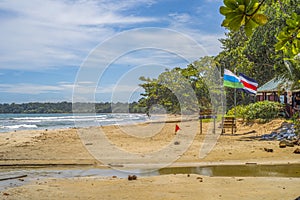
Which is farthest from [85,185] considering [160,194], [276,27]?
[276,27]

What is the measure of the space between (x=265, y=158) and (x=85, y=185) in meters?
6.48

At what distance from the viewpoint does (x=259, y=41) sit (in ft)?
73.3

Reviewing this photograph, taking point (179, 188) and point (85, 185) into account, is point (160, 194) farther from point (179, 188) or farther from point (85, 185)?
point (85, 185)

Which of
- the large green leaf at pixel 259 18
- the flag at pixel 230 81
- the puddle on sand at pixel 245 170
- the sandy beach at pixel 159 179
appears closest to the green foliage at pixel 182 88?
the flag at pixel 230 81

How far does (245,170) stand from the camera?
1019 centimetres

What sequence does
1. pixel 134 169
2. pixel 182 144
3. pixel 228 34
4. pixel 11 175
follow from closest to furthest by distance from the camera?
pixel 11 175
pixel 134 169
pixel 182 144
pixel 228 34

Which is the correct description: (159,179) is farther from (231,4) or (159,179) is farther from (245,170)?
(231,4)

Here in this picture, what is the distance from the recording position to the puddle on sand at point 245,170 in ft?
31.1

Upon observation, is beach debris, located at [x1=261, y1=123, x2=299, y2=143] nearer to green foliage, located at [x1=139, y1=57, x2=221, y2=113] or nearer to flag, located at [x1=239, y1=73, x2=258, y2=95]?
flag, located at [x1=239, y1=73, x2=258, y2=95]

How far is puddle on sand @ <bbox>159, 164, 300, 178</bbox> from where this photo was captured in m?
9.48

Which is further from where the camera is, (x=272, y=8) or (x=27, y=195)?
(x=272, y=8)

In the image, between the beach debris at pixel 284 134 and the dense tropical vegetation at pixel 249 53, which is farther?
the beach debris at pixel 284 134

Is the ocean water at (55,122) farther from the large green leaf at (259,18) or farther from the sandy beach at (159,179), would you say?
the large green leaf at (259,18)

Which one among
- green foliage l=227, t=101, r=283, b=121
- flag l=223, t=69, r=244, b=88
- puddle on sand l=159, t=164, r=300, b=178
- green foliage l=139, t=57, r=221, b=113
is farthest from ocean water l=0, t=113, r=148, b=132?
puddle on sand l=159, t=164, r=300, b=178
